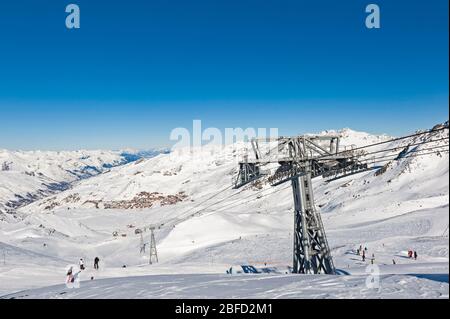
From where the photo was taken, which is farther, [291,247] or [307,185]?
[291,247]

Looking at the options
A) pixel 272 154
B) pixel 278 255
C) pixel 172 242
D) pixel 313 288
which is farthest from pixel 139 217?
pixel 313 288

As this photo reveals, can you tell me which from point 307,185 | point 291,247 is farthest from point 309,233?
point 291,247

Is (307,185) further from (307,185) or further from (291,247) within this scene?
(291,247)

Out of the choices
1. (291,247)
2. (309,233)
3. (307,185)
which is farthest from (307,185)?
(291,247)

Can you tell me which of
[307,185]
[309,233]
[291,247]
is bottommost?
[291,247]

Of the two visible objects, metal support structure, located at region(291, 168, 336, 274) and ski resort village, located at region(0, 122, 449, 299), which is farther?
metal support structure, located at region(291, 168, 336, 274)

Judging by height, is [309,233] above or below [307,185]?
below

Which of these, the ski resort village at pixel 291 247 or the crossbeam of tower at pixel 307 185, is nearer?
the ski resort village at pixel 291 247

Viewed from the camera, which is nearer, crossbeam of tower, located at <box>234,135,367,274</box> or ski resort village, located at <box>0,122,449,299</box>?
ski resort village, located at <box>0,122,449,299</box>

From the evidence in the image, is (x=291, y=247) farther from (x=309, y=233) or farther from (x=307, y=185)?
(x=307, y=185)

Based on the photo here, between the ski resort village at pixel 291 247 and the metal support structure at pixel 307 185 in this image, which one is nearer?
the ski resort village at pixel 291 247

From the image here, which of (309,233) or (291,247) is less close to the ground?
(309,233)
